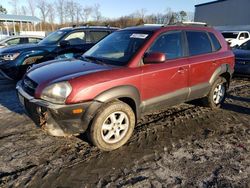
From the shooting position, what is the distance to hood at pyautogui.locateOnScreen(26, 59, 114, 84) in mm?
3715

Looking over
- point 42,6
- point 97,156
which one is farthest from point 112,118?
point 42,6

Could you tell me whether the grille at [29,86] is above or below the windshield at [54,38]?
below

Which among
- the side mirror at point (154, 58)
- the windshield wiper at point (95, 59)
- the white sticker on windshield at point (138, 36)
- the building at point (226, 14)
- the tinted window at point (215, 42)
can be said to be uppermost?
the building at point (226, 14)

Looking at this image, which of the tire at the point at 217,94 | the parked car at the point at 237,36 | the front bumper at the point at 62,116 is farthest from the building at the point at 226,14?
the front bumper at the point at 62,116

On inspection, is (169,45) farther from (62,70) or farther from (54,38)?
(54,38)

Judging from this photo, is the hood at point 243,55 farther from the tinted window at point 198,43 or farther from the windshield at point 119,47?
the windshield at point 119,47

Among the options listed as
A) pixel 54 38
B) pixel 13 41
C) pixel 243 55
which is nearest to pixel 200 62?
pixel 243 55

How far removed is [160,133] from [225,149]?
105 centimetres

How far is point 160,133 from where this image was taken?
455 cm

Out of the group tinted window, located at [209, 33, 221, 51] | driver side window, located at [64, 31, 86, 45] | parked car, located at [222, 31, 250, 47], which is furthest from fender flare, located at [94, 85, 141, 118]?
parked car, located at [222, 31, 250, 47]

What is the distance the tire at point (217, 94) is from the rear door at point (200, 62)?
274mm

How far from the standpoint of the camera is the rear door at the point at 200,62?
4916mm

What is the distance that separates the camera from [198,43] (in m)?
5.14

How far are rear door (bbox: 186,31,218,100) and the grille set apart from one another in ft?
8.70
